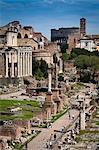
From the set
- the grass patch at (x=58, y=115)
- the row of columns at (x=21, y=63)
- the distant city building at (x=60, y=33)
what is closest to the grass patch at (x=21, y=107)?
the grass patch at (x=58, y=115)

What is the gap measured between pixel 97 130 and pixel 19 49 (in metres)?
22.0

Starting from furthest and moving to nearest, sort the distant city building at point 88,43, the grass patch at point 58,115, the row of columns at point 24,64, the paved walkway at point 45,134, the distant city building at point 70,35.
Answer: the distant city building at point 70,35, the distant city building at point 88,43, the row of columns at point 24,64, the grass patch at point 58,115, the paved walkway at point 45,134

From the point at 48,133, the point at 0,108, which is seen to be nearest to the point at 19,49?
the point at 0,108

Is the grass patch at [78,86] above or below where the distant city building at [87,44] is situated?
below

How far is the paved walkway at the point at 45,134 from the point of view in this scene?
15962 millimetres

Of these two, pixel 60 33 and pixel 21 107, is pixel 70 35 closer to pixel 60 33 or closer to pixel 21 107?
pixel 60 33

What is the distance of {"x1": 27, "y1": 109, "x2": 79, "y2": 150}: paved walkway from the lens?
15962 mm

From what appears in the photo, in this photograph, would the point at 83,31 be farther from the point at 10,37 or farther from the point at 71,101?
the point at 71,101

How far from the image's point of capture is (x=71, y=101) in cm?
2950

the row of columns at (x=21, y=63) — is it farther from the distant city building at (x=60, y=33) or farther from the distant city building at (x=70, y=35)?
the distant city building at (x=60, y=33)

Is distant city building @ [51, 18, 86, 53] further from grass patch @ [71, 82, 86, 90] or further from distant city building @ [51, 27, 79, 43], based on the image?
grass patch @ [71, 82, 86, 90]

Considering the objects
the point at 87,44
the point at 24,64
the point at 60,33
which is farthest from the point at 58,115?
the point at 60,33

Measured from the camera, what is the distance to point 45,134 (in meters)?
18.2

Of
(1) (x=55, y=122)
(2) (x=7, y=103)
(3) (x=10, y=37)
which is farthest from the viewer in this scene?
(3) (x=10, y=37)
